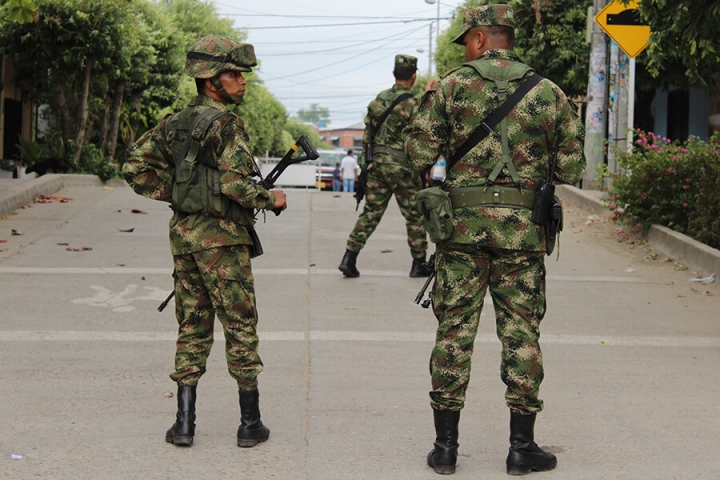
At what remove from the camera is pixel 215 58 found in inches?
177

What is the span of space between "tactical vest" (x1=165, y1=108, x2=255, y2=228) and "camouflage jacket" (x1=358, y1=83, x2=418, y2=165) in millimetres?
4406

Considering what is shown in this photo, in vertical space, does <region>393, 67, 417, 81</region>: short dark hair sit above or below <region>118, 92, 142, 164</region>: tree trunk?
below

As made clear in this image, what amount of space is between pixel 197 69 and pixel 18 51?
15.5m

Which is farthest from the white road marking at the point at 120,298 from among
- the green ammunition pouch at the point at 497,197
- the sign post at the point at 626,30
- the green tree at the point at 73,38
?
the green tree at the point at 73,38

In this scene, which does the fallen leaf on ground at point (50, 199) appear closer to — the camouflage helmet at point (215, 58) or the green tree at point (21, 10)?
the green tree at point (21, 10)

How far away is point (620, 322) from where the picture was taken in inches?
298

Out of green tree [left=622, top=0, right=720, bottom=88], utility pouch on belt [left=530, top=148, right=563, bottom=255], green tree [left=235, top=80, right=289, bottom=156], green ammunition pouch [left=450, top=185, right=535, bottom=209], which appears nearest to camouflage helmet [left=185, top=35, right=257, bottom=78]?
green ammunition pouch [left=450, top=185, right=535, bottom=209]

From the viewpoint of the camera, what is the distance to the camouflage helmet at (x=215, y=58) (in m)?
4.51

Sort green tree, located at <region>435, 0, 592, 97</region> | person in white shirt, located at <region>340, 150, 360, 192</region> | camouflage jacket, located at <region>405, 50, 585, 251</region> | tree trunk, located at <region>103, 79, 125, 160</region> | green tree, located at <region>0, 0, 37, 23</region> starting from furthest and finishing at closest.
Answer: person in white shirt, located at <region>340, 150, 360, 192</region> < tree trunk, located at <region>103, 79, 125, 160</region> < green tree, located at <region>435, 0, 592, 97</region> < green tree, located at <region>0, 0, 37, 23</region> < camouflage jacket, located at <region>405, 50, 585, 251</region>

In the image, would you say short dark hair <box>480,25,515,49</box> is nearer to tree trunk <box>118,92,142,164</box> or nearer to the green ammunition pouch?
the green ammunition pouch

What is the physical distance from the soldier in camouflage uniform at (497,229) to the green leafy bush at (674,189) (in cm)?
588

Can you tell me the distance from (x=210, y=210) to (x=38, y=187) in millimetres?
10668

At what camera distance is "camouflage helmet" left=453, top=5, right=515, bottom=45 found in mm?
4289

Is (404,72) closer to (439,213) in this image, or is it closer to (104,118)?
(439,213)
